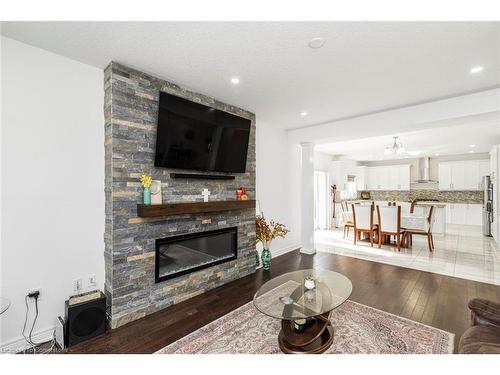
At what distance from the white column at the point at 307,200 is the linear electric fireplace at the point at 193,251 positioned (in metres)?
2.00

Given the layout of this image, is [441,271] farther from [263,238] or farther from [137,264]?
[137,264]

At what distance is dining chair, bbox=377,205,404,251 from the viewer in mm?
4980

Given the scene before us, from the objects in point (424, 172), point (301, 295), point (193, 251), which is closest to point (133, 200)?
point (193, 251)

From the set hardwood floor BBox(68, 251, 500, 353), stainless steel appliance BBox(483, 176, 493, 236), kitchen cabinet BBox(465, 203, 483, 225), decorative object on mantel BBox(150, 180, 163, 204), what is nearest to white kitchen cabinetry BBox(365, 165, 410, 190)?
kitchen cabinet BBox(465, 203, 483, 225)

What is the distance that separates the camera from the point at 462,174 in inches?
309

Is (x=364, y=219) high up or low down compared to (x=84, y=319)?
up

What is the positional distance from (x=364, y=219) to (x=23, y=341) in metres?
5.87

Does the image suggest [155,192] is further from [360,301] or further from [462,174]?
[462,174]

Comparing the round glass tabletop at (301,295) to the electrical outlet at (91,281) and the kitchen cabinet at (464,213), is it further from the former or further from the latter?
the kitchen cabinet at (464,213)

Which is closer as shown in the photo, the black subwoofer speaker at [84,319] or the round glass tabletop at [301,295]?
the round glass tabletop at [301,295]

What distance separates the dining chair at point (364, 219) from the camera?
17.6 feet

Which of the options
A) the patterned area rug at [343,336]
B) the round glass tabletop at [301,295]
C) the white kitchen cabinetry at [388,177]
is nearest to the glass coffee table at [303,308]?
the round glass tabletop at [301,295]

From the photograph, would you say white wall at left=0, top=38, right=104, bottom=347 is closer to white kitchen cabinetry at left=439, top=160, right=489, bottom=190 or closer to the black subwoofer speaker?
the black subwoofer speaker

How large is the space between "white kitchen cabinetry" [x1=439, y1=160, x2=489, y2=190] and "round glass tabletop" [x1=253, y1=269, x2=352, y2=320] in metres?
8.20
